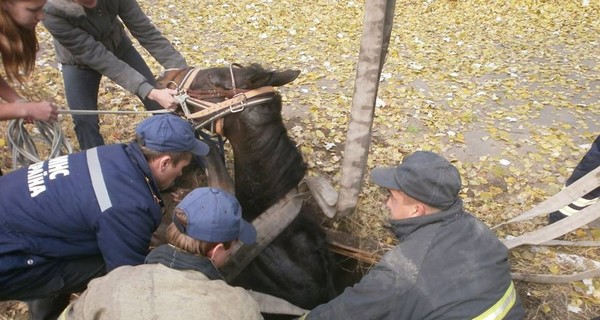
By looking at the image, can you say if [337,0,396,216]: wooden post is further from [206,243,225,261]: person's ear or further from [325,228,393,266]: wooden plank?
[206,243,225,261]: person's ear

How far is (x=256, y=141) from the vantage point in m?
2.73

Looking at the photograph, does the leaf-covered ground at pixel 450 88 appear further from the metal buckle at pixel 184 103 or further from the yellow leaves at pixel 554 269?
the metal buckle at pixel 184 103

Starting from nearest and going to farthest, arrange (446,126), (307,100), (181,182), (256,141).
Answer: (256,141) → (181,182) → (446,126) → (307,100)

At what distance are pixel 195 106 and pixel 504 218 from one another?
115 inches

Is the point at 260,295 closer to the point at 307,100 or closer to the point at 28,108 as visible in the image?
the point at 28,108

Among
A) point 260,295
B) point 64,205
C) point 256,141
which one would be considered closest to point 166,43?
point 256,141

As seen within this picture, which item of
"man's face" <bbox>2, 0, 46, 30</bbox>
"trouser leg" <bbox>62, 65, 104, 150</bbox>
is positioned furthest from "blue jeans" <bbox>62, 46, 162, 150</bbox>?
"man's face" <bbox>2, 0, 46, 30</bbox>

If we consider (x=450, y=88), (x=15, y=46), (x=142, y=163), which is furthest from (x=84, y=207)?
(x=450, y=88)

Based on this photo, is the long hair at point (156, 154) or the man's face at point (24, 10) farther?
the long hair at point (156, 154)

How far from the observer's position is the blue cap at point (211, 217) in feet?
6.36

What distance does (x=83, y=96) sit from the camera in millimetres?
3605

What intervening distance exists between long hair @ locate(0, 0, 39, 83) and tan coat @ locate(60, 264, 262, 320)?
153 centimetres

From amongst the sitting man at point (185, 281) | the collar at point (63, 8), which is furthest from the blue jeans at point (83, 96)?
the sitting man at point (185, 281)

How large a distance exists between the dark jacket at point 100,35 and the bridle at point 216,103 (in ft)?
1.54
